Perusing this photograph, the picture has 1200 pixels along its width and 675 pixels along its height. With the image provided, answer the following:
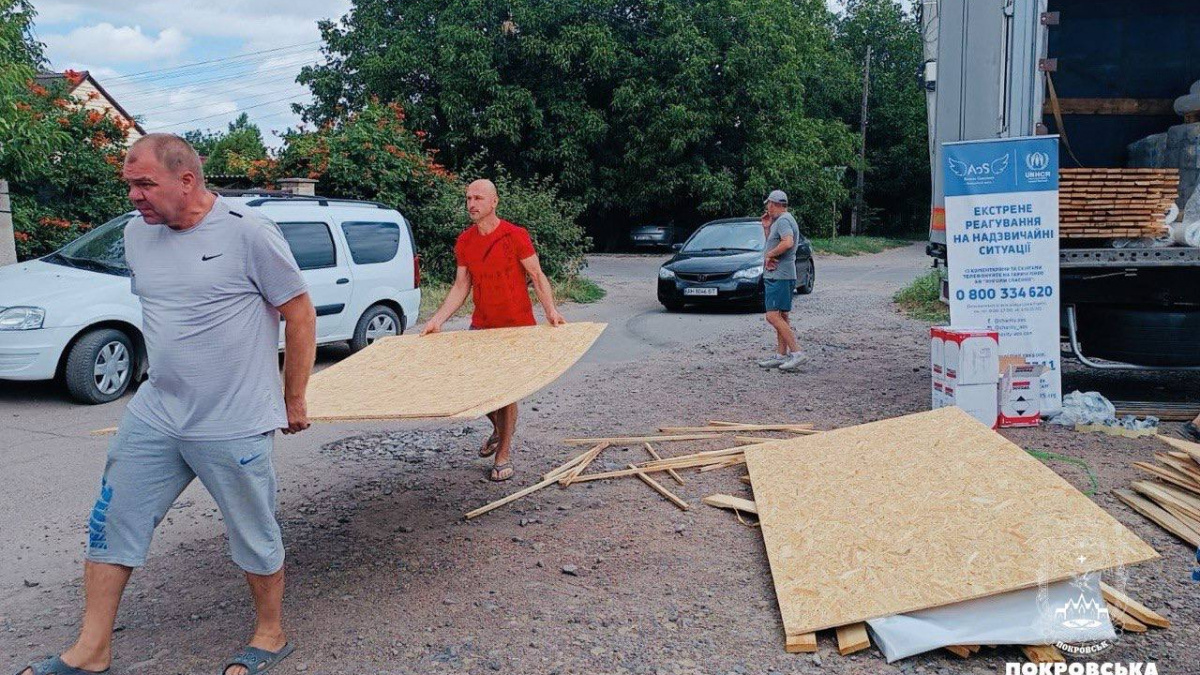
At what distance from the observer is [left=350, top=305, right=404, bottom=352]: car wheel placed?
440 inches

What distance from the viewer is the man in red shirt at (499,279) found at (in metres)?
6.23

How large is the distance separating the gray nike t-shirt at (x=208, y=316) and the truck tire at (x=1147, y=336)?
6.53 meters

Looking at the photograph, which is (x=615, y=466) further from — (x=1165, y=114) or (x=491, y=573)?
(x=1165, y=114)

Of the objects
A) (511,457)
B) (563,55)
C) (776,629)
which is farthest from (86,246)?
(563,55)

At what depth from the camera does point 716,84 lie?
3428 cm

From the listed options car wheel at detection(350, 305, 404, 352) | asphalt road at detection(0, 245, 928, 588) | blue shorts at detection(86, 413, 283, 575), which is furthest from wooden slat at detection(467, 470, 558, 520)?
car wheel at detection(350, 305, 404, 352)

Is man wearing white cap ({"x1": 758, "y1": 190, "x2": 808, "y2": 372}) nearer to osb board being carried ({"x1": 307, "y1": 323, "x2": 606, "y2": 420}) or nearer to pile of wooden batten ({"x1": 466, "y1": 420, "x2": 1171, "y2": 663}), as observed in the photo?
pile of wooden batten ({"x1": 466, "y1": 420, "x2": 1171, "y2": 663})

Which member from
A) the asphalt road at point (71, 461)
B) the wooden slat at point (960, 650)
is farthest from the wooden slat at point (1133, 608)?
the asphalt road at point (71, 461)

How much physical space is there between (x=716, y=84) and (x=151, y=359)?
32.6 meters

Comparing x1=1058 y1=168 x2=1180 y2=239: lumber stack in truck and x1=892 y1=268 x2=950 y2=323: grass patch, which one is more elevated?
x1=1058 y1=168 x2=1180 y2=239: lumber stack in truck

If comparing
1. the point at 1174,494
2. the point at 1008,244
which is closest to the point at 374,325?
the point at 1008,244

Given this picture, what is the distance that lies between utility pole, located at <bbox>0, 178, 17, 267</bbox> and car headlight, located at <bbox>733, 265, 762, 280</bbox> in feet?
33.8

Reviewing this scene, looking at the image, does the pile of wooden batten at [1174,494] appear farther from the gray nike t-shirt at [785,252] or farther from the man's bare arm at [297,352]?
the gray nike t-shirt at [785,252]

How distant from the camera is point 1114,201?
7438 mm
